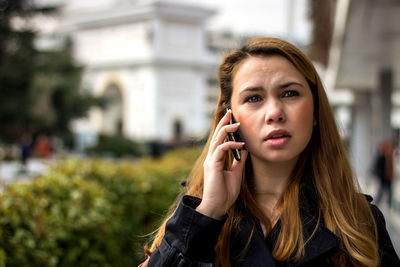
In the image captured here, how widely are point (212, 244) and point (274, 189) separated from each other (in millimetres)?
379

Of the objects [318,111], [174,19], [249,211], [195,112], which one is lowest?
[195,112]

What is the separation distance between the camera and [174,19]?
53062 mm

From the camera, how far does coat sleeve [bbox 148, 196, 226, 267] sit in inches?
69.3

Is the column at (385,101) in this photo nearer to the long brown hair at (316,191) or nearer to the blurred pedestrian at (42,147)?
the long brown hair at (316,191)

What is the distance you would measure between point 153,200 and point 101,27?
5123cm

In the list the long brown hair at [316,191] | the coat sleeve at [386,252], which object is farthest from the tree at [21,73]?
the coat sleeve at [386,252]

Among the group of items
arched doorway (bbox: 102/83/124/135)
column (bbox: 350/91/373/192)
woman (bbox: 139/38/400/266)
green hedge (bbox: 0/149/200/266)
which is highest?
woman (bbox: 139/38/400/266)

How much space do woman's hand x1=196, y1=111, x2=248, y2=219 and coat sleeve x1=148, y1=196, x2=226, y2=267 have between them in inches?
1.8

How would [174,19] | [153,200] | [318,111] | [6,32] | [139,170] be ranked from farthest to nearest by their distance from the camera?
[174,19] → [6,32] → [139,170] → [153,200] → [318,111]

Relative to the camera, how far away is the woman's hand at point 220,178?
181 cm

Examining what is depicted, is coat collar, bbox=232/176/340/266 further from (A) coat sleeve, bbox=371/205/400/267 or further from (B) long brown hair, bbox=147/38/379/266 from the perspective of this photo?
(A) coat sleeve, bbox=371/205/400/267

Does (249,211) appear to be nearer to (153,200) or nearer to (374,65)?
(153,200)

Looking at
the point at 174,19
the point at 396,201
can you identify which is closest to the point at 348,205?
the point at 396,201

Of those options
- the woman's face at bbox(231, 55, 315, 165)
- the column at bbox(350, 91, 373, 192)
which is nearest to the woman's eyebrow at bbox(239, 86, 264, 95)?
the woman's face at bbox(231, 55, 315, 165)
